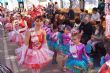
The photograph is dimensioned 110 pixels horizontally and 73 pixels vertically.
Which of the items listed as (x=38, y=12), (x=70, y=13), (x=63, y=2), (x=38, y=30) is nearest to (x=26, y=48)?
(x=38, y=30)

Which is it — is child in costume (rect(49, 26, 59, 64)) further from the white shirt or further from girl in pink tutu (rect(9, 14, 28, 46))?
the white shirt

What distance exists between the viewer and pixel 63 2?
75.4ft

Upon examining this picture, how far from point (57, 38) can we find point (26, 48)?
213 cm

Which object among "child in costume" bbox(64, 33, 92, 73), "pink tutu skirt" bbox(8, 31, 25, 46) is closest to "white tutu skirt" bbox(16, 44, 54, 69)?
"child in costume" bbox(64, 33, 92, 73)

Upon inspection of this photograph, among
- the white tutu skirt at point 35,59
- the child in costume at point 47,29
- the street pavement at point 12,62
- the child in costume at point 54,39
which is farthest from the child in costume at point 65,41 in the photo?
the white tutu skirt at point 35,59

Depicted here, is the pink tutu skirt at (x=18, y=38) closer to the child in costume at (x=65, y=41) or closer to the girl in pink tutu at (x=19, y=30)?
the girl in pink tutu at (x=19, y=30)

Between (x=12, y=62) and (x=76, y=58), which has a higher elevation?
(x=76, y=58)

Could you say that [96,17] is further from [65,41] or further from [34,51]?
[34,51]

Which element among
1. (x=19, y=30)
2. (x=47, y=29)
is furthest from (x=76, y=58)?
(x=19, y=30)

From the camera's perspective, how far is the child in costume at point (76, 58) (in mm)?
7035

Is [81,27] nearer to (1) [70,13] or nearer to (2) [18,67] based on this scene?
(2) [18,67]

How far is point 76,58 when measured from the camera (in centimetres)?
718

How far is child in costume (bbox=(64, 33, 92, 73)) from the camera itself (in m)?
7.04

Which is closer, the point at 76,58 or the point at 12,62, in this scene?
the point at 76,58
